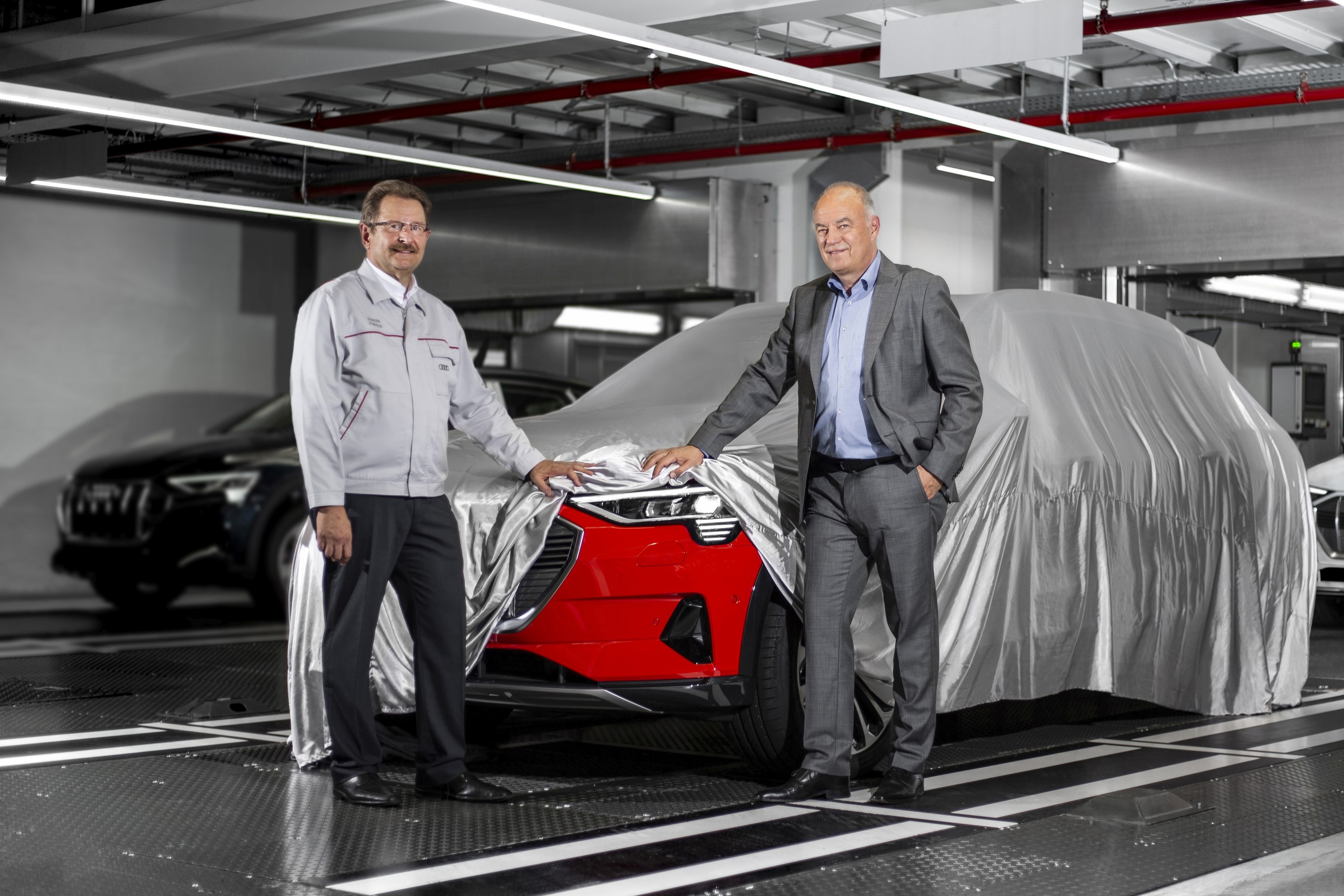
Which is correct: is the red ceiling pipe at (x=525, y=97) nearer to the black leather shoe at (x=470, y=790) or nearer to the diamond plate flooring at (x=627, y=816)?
the diamond plate flooring at (x=627, y=816)

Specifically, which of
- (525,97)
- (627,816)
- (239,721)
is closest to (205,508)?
(525,97)

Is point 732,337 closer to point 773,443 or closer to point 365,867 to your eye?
point 773,443

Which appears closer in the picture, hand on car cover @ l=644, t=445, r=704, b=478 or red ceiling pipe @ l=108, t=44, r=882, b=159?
hand on car cover @ l=644, t=445, r=704, b=478

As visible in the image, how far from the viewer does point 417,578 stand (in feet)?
15.8

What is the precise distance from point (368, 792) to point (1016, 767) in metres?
2.23

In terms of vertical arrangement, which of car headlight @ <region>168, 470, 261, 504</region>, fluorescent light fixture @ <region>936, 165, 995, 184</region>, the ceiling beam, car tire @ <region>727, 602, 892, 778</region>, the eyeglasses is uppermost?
the ceiling beam

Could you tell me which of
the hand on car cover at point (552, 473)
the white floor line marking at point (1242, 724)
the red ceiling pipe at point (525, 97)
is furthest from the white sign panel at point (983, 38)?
the hand on car cover at point (552, 473)

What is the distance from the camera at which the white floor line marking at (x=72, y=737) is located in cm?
599

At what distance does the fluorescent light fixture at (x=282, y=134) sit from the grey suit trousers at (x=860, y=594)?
5.47m

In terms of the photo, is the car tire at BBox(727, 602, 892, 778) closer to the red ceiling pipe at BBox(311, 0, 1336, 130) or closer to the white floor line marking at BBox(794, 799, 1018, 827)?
the white floor line marking at BBox(794, 799, 1018, 827)

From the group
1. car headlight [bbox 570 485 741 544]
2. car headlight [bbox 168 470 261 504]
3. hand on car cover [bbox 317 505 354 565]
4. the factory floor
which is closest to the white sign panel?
the factory floor

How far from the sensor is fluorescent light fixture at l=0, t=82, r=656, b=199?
856 cm

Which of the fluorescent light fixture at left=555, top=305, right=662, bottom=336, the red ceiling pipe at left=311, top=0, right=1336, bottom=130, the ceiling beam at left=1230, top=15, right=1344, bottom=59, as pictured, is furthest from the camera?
the fluorescent light fixture at left=555, top=305, right=662, bottom=336

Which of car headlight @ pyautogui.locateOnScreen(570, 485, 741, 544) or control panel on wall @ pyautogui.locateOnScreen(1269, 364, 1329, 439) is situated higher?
control panel on wall @ pyautogui.locateOnScreen(1269, 364, 1329, 439)
